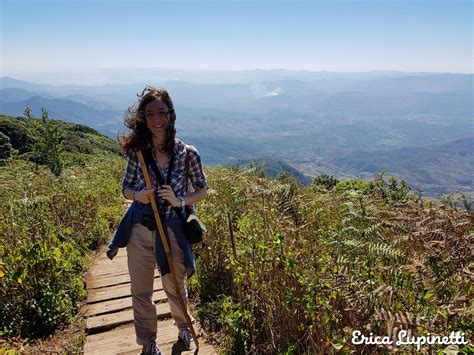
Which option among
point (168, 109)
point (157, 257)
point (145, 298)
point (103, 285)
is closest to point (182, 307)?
point (145, 298)

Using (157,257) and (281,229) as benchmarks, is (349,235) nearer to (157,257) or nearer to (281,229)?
(281,229)

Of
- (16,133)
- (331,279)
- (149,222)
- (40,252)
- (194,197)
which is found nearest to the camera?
(331,279)

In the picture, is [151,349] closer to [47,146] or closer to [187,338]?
[187,338]

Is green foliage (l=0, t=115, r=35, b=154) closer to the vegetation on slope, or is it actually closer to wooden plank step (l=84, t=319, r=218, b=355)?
the vegetation on slope

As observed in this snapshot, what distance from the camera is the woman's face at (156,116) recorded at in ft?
9.06

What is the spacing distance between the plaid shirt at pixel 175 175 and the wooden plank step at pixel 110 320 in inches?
63.0

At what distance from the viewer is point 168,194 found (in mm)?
2734

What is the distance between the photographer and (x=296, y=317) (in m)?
2.84

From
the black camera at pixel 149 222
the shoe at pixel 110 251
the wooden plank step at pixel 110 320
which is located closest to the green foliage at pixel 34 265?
the wooden plank step at pixel 110 320

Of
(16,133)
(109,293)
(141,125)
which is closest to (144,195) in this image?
(141,125)

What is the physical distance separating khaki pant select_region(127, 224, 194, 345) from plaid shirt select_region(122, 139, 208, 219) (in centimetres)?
26

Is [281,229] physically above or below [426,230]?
below

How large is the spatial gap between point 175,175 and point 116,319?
1.94 m

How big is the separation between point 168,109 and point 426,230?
2215 millimetres
